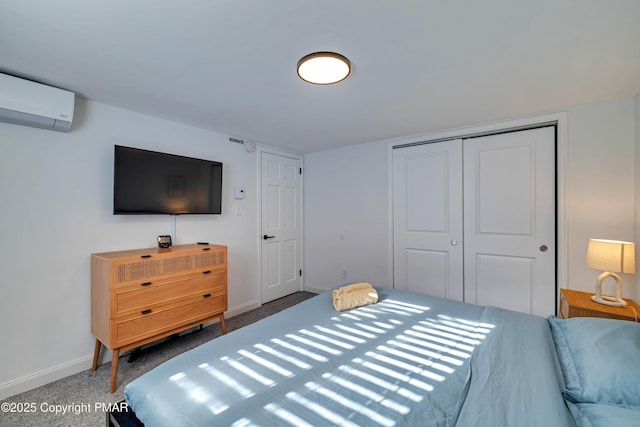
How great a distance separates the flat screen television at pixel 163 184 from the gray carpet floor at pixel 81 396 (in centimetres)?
128

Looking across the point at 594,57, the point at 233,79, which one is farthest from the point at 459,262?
the point at 233,79

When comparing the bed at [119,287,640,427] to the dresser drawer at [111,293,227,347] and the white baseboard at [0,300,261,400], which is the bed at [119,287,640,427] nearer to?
the dresser drawer at [111,293,227,347]

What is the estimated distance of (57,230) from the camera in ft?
6.73

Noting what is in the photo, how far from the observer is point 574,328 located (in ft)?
4.33

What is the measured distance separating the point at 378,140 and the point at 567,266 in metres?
2.39

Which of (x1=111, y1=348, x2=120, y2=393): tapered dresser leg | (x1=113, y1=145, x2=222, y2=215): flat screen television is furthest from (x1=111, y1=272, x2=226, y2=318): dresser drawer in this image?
(x1=113, y1=145, x2=222, y2=215): flat screen television

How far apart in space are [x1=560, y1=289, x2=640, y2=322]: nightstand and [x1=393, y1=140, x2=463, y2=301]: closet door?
106cm

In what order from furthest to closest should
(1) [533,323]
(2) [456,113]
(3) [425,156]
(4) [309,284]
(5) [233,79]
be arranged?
(4) [309,284] < (3) [425,156] < (2) [456,113] < (5) [233,79] < (1) [533,323]

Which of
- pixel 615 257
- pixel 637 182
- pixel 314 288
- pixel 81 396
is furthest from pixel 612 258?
pixel 81 396

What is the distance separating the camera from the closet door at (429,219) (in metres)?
3.05

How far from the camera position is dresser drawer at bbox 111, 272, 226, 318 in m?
1.93

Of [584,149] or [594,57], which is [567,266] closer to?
[584,149]

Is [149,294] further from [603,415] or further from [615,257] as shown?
[615,257]

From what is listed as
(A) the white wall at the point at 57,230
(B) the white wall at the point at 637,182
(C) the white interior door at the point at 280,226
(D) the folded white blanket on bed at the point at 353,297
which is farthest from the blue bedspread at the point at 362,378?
(C) the white interior door at the point at 280,226
